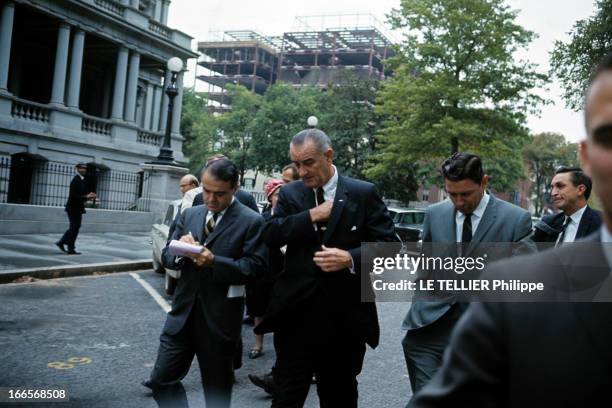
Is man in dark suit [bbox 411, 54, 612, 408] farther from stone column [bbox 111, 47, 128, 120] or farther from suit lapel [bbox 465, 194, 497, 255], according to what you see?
stone column [bbox 111, 47, 128, 120]

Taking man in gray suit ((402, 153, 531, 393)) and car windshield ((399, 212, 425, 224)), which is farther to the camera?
car windshield ((399, 212, 425, 224))

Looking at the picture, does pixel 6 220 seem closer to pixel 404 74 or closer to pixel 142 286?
pixel 142 286

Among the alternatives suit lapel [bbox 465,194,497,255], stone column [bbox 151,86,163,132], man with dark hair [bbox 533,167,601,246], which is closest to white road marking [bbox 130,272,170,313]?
man with dark hair [bbox 533,167,601,246]

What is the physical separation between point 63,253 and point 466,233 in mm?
11817

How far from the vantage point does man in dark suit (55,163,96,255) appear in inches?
511

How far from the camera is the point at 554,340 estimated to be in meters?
1.04

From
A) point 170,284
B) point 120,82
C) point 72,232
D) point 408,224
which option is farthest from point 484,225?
point 120,82

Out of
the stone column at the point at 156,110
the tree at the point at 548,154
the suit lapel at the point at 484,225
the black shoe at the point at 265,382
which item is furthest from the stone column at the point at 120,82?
the tree at the point at 548,154

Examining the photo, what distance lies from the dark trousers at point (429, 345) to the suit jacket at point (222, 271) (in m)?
1.16

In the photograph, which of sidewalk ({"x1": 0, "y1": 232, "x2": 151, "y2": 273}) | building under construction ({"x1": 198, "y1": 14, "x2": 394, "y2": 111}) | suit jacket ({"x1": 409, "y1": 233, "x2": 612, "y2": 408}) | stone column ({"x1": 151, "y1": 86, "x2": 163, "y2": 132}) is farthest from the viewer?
building under construction ({"x1": 198, "y1": 14, "x2": 394, "y2": 111})

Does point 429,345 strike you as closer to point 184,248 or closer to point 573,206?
point 184,248

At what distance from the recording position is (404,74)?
27219 mm

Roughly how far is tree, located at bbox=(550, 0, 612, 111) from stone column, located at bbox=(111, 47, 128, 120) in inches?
864

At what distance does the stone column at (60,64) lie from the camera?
26562 millimetres
